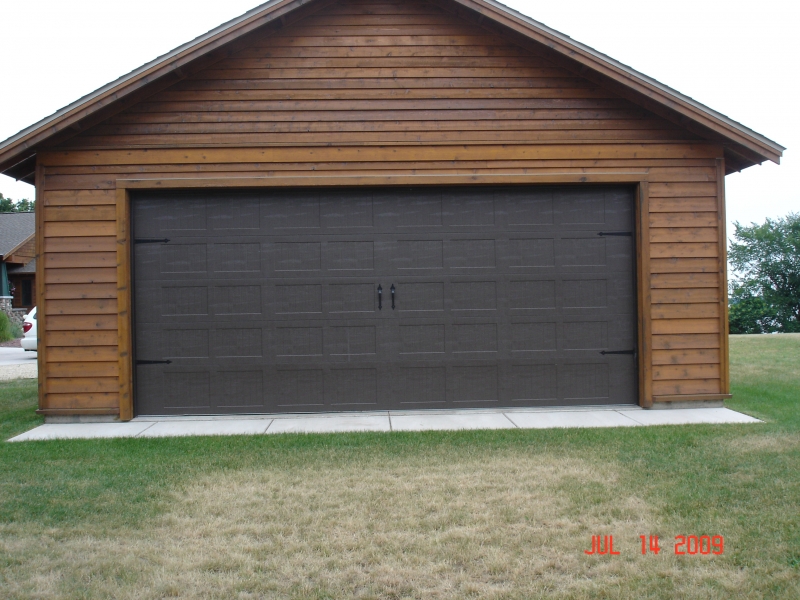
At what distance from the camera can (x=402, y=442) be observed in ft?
19.1

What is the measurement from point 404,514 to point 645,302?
14.3ft

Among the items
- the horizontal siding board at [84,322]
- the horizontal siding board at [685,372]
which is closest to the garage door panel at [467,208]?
the horizontal siding board at [685,372]

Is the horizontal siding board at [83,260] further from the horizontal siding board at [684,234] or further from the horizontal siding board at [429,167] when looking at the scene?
the horizontal siding board at [684,234]

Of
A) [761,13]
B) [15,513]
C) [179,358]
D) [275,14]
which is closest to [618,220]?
[275,14]

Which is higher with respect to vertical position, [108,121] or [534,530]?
[108,121]

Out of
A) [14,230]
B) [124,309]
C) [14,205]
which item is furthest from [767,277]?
[14,205]

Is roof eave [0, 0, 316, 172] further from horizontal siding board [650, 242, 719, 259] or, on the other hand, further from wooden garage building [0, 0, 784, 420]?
horizontal siding board [650, 242, 719, 259]

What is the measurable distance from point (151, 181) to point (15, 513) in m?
3.94

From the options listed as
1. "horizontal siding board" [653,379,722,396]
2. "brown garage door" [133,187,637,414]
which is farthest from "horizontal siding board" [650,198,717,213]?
"horizontal siding board" [653,379,722,396]

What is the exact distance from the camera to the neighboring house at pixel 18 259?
26703 mm

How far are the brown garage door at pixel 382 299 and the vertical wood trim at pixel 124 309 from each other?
169 millimetres

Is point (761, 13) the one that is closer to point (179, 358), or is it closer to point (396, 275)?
point (396, 275)
